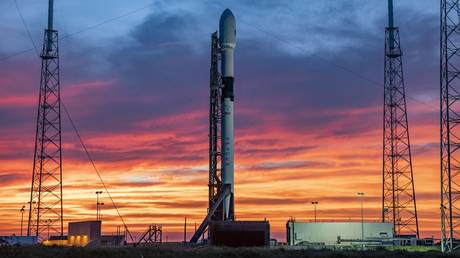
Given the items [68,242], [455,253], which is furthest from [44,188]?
[455,253]

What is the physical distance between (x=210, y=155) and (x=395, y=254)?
25924mm

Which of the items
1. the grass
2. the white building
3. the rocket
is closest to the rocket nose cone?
the rocket

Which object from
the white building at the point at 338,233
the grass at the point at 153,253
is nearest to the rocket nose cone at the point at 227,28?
the grass at the point at 153,253

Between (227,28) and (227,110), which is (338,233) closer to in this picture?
(227,110)

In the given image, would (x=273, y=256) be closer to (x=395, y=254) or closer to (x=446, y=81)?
(x=395, y=254)

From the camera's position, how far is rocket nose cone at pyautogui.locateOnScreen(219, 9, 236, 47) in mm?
82869

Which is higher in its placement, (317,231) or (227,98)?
(227,98)

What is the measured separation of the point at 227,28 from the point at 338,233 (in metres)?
33.6

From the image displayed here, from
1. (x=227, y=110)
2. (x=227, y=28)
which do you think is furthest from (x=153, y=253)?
(x=227, y=28)

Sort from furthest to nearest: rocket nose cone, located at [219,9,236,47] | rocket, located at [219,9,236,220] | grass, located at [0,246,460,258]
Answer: rocket nose cone, located at [219,9,236,47] < rocket, located at [219,9,236,220] < grass, located at [0,246,460,258]

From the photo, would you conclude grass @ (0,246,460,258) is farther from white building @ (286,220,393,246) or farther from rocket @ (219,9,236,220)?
white building @ (286,220,393,246)

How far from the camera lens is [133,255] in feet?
189

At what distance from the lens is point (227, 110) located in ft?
265

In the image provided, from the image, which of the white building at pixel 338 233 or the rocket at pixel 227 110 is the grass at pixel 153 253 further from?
the white building at pixel 338 233
